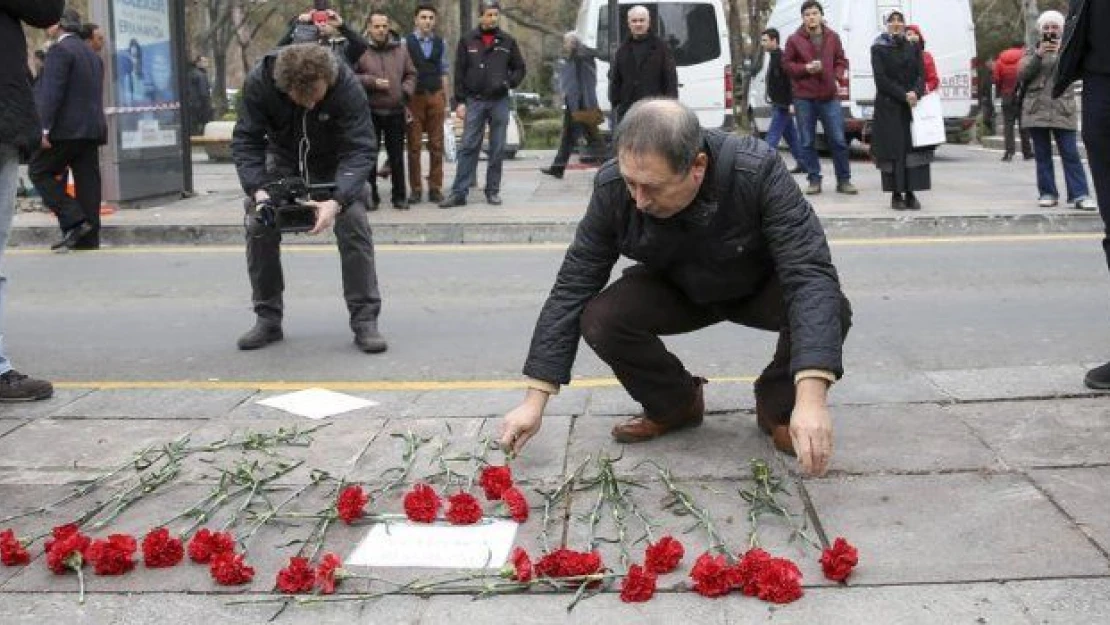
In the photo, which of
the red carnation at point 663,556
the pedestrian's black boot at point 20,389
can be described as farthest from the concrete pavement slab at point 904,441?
the pedestrian's black boot at point 20,389

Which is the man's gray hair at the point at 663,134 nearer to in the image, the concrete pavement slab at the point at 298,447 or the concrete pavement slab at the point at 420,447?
the concrete pavement slab at the point at 420,447

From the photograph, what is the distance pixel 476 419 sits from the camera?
496 cm

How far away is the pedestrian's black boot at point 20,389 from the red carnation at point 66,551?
2.04 metres

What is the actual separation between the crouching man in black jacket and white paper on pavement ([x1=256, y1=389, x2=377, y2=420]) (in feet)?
4.15

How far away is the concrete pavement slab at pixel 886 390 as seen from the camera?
200 inches

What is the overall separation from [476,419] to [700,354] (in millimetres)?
1643

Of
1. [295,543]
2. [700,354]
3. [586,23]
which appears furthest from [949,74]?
[295,543]

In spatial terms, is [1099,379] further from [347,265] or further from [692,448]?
[347,265]

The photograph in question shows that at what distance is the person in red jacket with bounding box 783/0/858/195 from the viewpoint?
41.4ft

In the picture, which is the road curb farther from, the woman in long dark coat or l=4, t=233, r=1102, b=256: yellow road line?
the woman in long dark coat

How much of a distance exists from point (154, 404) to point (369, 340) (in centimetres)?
135

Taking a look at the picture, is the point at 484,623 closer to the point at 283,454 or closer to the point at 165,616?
the point at 165,616

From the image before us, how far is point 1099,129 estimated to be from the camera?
5.04m

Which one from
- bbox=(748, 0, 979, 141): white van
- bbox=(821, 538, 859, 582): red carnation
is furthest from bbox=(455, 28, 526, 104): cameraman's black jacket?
bbox=(821, 538, 859, 582): red carnation
